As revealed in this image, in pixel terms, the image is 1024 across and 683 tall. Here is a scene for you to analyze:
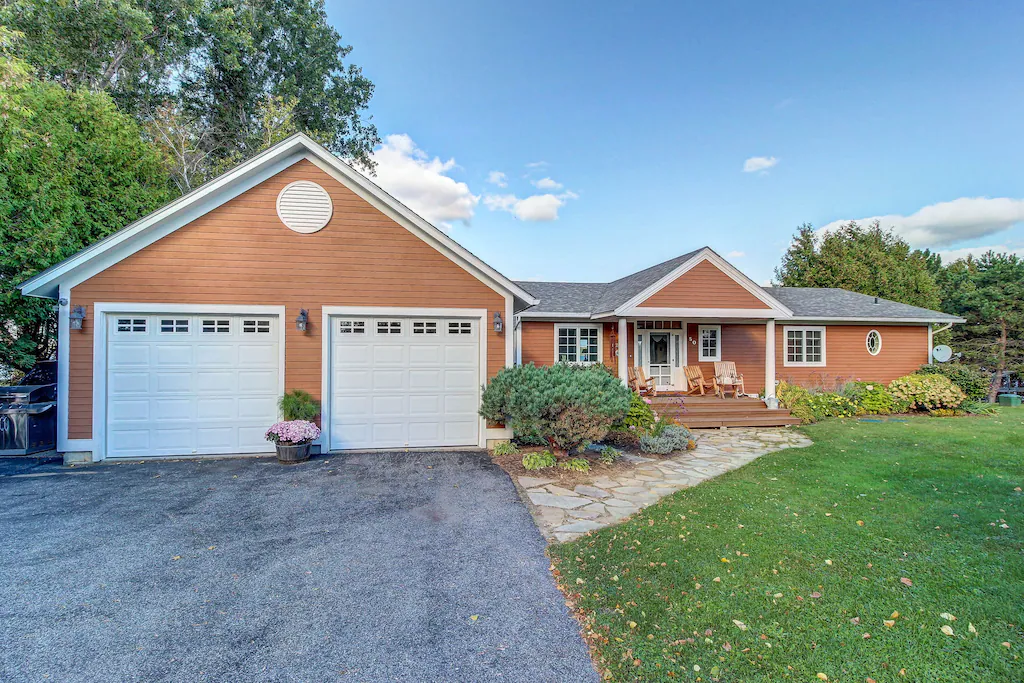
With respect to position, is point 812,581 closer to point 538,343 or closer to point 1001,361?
point 538,343

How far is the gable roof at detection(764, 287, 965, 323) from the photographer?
14508mm

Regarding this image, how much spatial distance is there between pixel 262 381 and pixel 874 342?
1792 centimetres

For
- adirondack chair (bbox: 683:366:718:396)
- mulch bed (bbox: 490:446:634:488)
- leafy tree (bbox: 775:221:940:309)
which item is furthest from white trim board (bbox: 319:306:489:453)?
leafy tree (bbox: 775:221:940:309)

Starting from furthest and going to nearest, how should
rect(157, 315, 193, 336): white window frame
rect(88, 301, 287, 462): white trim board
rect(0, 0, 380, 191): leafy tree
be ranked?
rect(0, 0, 380, 191): leafy tree
rect(157, 315, 193, 336): white window frame
rect(88, 301, 287, 462): white trim board

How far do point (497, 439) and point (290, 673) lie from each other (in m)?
5.94

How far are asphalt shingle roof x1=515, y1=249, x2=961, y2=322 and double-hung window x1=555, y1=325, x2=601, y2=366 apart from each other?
0.74 meters

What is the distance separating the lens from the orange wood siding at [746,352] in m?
14.3

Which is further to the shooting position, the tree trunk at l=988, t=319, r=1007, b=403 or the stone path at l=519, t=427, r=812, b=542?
the tree trunk at l=988, t=319, r=1007, b=403

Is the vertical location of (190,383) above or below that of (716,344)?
below

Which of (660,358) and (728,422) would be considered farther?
(660,358)

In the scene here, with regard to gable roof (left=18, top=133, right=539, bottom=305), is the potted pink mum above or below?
below

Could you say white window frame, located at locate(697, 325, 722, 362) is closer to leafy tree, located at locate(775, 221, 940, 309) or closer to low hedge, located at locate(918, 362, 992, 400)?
low hedge, located at locate(918, 362, 992, 400)

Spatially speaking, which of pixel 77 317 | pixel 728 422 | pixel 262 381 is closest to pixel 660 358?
pixel 728 422

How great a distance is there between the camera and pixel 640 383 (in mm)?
12586
